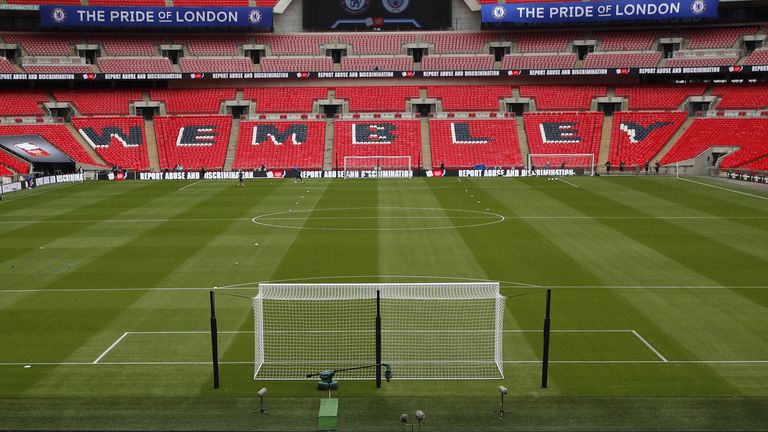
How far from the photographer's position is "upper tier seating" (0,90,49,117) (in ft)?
242

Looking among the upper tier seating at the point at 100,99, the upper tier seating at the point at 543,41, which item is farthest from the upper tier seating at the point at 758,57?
the upper tier seating at the point at 100,99

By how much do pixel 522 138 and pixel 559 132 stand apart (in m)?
3.51

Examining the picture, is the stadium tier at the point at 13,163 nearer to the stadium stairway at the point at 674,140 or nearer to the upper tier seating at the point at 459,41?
the upper tier seating at the point at 459,41

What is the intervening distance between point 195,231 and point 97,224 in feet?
20.0

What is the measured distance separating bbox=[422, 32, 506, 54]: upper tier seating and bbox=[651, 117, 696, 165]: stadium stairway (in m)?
20.9

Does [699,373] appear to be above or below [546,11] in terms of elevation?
below

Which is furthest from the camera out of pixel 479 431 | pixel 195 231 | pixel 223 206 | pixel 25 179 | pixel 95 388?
pixel 25 179

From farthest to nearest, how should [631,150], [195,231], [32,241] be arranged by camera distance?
1. [631,150]
2. [195,231]
3. [32,241]

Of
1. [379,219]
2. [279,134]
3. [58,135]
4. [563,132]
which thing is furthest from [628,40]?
[58,135]

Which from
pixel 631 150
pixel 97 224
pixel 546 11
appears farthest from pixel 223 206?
pixel 546 11

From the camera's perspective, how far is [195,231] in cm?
3797

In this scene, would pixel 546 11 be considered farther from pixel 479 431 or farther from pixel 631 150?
pixel 479 431

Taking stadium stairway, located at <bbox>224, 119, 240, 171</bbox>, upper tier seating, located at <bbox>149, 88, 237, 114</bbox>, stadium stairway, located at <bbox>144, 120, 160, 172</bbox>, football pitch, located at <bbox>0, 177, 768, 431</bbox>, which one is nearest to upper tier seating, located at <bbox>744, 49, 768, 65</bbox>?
football pitch, located at <bbox>0, 177, 768, 431</bbox>

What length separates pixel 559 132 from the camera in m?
72.6
